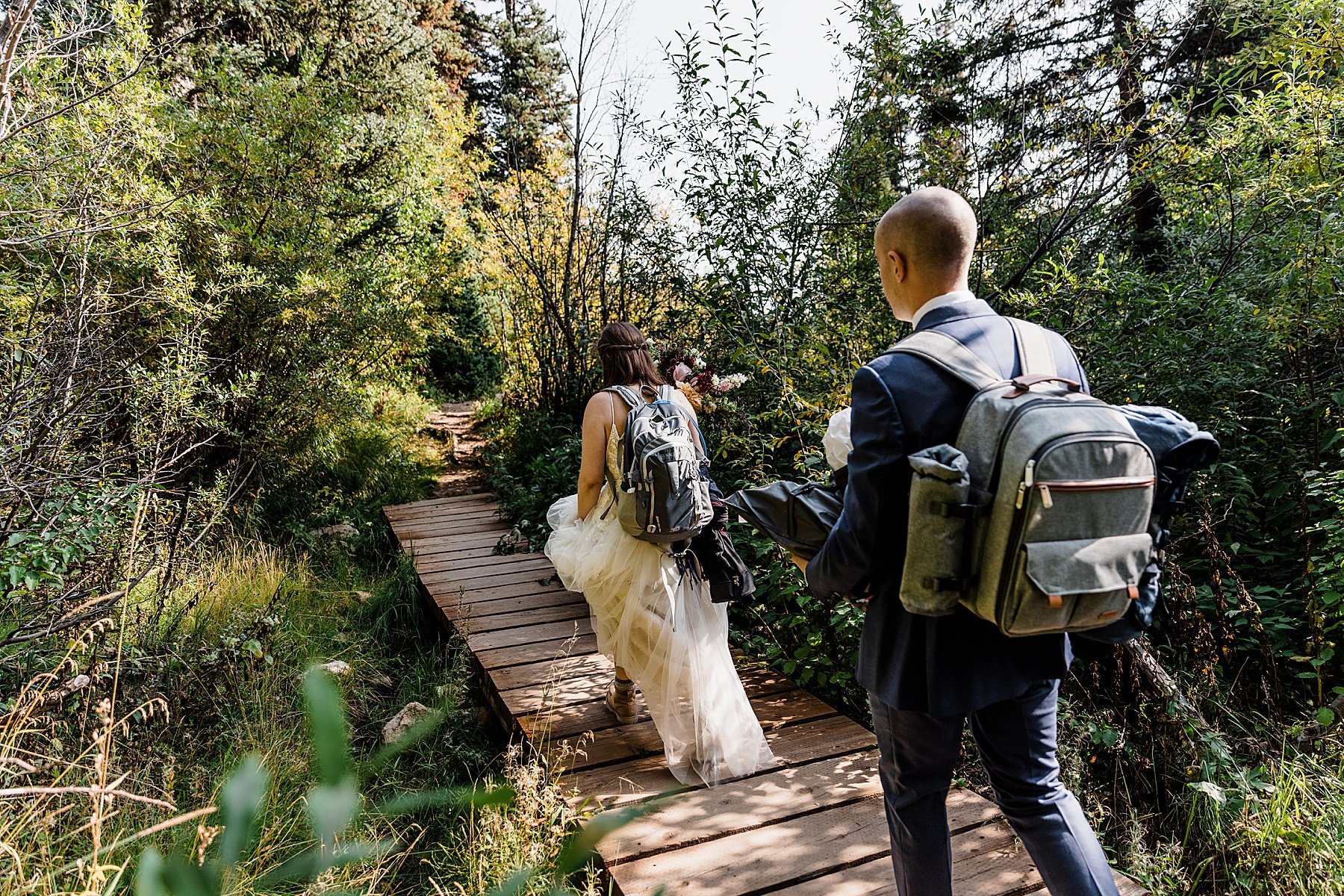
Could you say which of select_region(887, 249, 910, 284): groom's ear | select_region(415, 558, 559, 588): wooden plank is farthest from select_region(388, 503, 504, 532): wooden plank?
select_region(887, 249, 910, 284): groom's ear

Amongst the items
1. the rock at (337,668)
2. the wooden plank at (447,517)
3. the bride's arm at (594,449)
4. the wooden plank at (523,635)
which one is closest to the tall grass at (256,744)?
the rock at (337,668)

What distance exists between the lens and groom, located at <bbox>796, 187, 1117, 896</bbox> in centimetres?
170

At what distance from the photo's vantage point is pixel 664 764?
3.13 m

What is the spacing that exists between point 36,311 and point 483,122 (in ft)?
50.6

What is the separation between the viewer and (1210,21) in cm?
412

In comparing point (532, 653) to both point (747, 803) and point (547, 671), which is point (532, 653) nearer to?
point (547, 671)

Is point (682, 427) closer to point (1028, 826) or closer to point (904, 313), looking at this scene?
point (904, 313)

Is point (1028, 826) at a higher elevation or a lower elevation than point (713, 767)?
higher

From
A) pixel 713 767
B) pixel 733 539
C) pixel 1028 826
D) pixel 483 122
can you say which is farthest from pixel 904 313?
pixel 483 122

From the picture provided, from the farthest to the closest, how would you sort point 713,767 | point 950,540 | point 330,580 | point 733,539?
point 330,580 → point 733,539 → point 713,767 → point 950,540

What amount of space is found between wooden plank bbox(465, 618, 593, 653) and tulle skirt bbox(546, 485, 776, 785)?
1.15 metres

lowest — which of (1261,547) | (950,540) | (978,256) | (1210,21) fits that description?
(1261,547)

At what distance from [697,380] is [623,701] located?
199cm

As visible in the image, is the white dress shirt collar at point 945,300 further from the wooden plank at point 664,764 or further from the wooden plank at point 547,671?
the wooden plank at point 547,671
